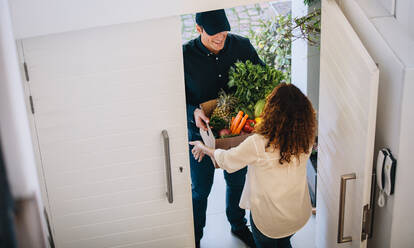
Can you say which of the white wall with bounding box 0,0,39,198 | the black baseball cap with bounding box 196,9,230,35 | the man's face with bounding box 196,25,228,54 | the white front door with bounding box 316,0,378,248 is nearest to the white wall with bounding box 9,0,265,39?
the white front door with bounding box 316,0,378,248

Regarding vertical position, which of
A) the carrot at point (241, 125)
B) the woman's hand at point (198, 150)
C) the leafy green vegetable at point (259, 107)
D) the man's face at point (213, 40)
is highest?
the man's face at point (213, 40)

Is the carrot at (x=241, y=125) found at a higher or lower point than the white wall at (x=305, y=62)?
lower

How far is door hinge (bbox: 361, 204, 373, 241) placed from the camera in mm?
2264

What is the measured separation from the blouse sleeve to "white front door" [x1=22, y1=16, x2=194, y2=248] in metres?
0.21

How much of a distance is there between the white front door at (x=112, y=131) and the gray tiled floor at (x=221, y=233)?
83 centimetres

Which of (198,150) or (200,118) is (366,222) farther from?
(200,118)

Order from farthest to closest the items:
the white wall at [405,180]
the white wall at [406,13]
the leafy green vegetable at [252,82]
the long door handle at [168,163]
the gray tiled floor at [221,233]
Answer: the gray tiled floor at [221,233], the leafy green vegetable at [252,82], the long door handle at [168,163], the white wall at [406,13], the white wall at [405,180]

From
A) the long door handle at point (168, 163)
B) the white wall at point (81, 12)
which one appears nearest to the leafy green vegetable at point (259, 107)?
the long door handle at point (168, 163)

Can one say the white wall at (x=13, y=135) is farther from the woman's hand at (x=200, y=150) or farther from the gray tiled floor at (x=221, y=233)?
the gray tiled floor at (x=221, y=233)

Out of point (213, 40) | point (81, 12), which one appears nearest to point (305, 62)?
point (213, 40)

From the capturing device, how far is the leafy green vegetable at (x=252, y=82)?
2930 millimetres

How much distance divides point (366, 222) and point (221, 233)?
4.78ft

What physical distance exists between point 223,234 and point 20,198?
9.94 feet

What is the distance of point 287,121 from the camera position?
229cm
